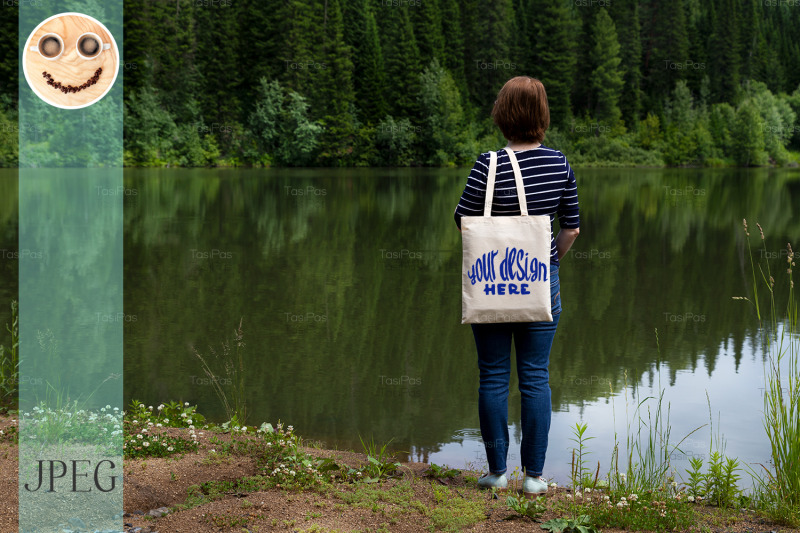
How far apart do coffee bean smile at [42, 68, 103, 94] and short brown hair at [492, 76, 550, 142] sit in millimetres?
2303

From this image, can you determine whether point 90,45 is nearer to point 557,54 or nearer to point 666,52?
point 557,54

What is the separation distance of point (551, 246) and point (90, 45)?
9.27 ft

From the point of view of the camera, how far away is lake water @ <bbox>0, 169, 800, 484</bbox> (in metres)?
7.15

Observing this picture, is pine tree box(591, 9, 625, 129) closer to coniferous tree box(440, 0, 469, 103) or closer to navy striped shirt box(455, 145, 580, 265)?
coniferous tree box(440, 0, 469, 103)

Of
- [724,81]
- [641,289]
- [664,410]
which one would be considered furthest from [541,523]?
[724,81]

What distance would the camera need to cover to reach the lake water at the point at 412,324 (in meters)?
7.15

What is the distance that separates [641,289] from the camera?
13461mm

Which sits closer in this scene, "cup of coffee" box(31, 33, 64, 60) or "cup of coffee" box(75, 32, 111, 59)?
"cup of coffee" box(31, 33, 64, 60)

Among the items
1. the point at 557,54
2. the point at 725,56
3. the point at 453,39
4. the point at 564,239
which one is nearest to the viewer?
the point at 564,239

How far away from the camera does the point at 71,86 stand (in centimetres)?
481

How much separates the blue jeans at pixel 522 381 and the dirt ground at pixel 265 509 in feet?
0.82

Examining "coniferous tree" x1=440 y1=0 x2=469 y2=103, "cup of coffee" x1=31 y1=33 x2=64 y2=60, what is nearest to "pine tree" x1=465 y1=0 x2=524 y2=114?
"coniferous tree" x1=440 y1=0 x2=469 y2=103

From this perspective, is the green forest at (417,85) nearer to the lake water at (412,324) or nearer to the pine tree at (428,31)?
the pine tree at (428,31)

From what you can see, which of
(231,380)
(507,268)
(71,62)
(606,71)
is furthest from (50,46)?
(606,71)
